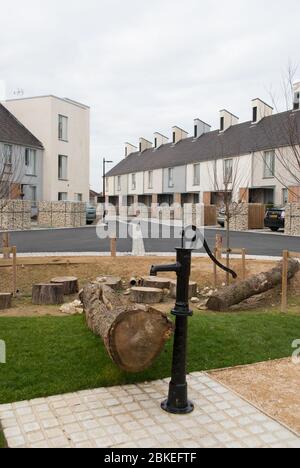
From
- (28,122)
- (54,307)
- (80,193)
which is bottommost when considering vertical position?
(54,307)

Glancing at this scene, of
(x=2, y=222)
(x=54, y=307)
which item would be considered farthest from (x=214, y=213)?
(x=54, y=307)

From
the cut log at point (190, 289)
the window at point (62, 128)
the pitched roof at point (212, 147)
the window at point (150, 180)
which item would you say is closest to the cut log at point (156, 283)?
the cut log at point (190, 289)

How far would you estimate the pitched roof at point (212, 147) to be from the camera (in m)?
32.3

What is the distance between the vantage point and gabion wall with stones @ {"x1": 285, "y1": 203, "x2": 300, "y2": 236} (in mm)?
23875

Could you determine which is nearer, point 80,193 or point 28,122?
point 28,122

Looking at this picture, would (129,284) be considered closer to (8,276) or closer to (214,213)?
(8,276)

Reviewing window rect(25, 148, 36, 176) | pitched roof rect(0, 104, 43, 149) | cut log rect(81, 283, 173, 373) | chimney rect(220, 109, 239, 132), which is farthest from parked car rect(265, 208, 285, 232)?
cut log rect(81, 283, 173, 373)

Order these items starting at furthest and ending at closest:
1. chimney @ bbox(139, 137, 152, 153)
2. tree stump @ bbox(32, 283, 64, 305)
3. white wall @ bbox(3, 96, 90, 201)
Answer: chimney @ bbox(139, 137, 152, 153) → white wall @ bbox(3, 96, 90, 201) → tree stump @ bbox(32, 283, 64, 305)

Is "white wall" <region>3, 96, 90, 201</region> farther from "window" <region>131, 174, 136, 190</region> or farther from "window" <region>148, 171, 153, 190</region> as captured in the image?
"window" <region>131, 174, 136, 190</region>

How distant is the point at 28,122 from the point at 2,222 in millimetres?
12073

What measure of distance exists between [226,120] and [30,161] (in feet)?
63.5

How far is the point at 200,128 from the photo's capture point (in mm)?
45969

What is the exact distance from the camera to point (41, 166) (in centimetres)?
3478

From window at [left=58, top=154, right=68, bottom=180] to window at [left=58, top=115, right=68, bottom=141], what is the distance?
1.55 meters
